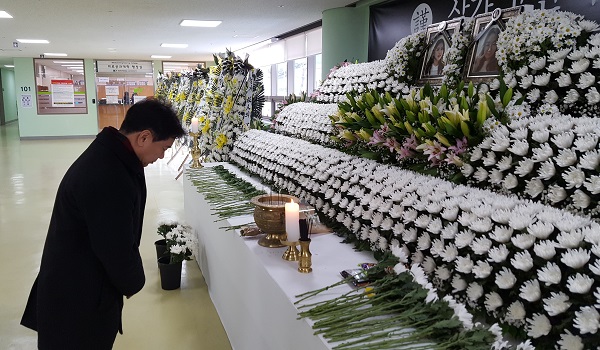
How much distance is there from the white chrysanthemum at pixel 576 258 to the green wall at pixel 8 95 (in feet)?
88.1

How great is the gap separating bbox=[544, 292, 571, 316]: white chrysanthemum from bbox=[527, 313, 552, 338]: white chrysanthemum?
45 mm

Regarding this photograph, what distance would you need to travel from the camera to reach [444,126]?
193 cm

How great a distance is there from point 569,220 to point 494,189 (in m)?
0.46

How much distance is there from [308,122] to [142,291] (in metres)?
1.89

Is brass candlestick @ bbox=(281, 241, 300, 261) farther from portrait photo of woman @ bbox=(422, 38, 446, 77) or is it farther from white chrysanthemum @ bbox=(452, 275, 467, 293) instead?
portrait photo of woman @ bbox=(422, 38, 446, 77)

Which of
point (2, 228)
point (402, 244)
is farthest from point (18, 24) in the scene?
point (402, 244)

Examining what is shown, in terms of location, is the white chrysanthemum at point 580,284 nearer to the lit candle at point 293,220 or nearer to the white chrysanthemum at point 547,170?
the white chrysanthemum at point 547,170

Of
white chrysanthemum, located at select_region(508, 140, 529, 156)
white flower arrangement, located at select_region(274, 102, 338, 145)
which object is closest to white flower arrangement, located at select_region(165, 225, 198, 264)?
white flower arrangement, located at select_region(274, 102, 338, 145)

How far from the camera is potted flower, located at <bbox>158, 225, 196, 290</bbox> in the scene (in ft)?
12.1

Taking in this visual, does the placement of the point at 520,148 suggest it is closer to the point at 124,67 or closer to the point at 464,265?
the point at 464,265

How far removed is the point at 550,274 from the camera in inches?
48.7

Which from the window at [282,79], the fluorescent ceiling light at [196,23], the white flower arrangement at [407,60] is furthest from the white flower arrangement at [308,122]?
the window at [282,79]

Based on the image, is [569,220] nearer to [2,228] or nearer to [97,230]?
[97,230]

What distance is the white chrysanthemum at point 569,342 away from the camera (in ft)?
3.73
